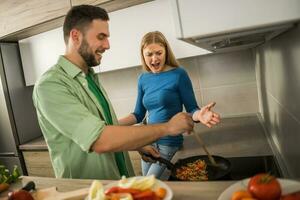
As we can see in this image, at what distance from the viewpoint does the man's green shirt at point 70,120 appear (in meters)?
0.89

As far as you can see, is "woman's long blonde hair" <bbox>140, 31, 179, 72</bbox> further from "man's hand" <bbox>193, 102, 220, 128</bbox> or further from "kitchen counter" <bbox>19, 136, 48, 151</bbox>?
"kitchen counter" <bbox>19, 136, 48, 151</bbox>

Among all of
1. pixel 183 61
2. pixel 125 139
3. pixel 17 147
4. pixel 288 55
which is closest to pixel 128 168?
pixel 125 139

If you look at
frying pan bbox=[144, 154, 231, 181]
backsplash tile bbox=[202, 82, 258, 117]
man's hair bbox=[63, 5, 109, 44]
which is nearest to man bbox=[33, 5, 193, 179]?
man's hair bbox=[63, 5, 109, 44]

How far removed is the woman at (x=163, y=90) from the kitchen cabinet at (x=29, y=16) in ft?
1.95

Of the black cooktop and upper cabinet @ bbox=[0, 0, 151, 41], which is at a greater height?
upper cabinet @ bbox=[0, 0, 151, 41]

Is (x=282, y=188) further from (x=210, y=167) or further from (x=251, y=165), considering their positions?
(x=251, y=165)

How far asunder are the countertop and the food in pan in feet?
0.84

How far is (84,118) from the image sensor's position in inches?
34.6

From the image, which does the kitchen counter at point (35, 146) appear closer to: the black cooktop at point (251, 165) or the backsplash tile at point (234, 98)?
the backsplash tile at point (234, 98)

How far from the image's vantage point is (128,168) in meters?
1.24

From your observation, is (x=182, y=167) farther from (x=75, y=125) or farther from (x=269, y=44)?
(x=269, y=44)

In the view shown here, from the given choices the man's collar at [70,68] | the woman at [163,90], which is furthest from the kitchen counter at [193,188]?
the woman at [163,90]

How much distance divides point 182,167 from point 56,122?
51 cm

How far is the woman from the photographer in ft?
4.94
